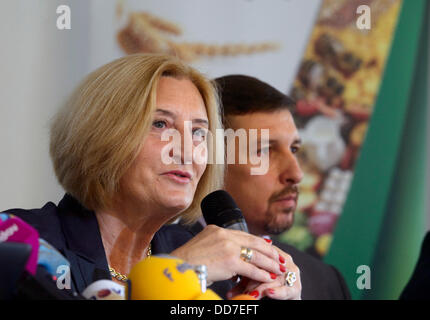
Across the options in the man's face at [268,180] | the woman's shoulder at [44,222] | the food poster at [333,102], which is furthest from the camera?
the food poster at [333,102]

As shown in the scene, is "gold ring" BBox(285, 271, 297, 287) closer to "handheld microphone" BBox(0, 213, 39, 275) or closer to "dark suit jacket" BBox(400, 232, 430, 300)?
"dark suit jacket" BBox(400, 232, 430, 300)

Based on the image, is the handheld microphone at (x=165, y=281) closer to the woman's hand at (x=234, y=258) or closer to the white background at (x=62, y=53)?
the woman's hand at (x=234, y=258)

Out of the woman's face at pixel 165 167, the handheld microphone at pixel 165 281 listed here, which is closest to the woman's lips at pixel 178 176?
the woman's face at pixel 165 167

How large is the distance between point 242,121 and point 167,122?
49 centimetres

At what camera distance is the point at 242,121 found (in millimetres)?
1971

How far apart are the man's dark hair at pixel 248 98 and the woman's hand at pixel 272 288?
723mm

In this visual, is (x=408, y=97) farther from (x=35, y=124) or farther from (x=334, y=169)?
(x=35, y=124)

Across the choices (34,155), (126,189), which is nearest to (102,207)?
(126,189)

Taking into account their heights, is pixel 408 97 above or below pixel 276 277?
above

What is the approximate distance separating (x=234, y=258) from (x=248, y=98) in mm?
850

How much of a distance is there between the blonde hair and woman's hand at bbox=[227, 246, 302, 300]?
405 millimetres

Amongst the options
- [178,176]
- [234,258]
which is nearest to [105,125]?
[178,176]

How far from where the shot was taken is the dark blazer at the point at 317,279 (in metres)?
2.02

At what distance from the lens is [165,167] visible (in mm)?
1476
